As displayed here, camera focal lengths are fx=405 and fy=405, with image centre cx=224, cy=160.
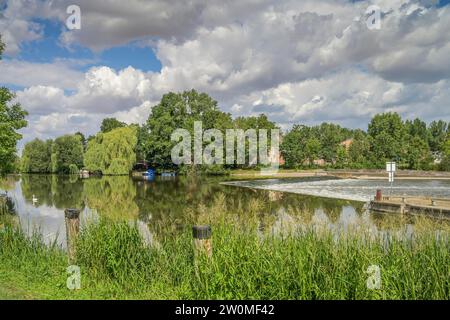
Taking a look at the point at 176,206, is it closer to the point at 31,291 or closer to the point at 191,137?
the point at 31,291

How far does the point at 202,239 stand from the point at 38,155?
85.0 meters

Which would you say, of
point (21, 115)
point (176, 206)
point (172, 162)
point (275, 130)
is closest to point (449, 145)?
point (275, 130)

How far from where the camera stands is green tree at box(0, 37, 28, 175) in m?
22.7

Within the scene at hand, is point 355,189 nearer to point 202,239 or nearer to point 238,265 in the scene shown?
point 238,265

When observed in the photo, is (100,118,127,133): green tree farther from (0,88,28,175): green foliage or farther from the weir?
the weir

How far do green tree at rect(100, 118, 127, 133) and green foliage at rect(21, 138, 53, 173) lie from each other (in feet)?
47.1

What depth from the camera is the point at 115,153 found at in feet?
216

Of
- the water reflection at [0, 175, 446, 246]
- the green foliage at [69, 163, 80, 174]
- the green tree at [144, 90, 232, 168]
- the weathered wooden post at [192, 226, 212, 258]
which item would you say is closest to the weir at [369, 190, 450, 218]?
the water reflection at [0, 175, 446, 246]

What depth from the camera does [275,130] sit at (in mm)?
76750

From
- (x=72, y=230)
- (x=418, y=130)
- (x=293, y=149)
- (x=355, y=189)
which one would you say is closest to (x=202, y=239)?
(x=72, y=230)

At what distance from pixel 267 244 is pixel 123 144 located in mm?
60887

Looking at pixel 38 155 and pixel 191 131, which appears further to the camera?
pixel 38 155

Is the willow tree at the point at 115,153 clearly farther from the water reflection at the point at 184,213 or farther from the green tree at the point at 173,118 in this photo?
the water reflection at the point at 184,213

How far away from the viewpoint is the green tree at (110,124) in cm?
9356
